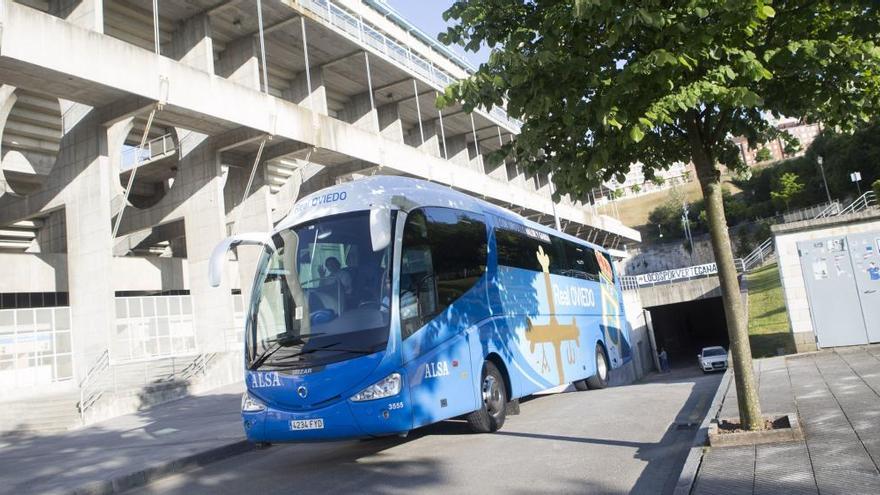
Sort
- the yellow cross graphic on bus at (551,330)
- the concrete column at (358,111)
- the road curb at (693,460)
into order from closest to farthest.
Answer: the road curb at (693,460)
the yellow cross graphic on bus at (551,330)
the concrete column at (358,111)

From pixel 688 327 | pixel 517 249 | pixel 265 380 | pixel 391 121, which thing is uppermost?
pixel 391 121

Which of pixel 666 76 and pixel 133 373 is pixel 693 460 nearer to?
pixel 666 76

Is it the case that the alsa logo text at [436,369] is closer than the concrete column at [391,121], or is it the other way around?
the alsa logo text at [436,369]

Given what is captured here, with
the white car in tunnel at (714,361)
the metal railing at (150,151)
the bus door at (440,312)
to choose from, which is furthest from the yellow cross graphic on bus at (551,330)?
the metal railing at (150,151)

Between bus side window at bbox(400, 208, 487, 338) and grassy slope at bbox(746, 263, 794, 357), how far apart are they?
10392 millimetres

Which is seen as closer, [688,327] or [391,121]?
[391,121]

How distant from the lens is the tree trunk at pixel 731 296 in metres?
6.51

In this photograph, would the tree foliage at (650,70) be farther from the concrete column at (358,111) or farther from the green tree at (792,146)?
the concrete column at (358,111)

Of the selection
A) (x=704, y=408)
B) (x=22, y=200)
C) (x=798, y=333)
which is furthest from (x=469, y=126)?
(x=704, y=408)

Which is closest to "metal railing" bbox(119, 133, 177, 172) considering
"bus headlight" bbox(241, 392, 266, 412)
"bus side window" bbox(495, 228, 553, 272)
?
"bus side window" bbox(495, 228, 553, 272)

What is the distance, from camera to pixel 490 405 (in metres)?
8.83

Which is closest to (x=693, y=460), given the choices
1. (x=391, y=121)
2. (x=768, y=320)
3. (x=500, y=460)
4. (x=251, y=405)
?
(x=500, y=460)

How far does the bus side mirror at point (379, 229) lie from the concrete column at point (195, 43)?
21405mm

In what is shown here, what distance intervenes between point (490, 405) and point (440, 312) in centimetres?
176
